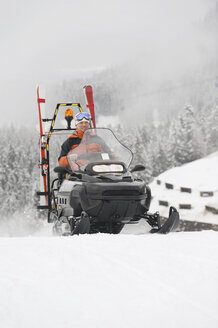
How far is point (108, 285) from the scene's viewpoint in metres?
3.17

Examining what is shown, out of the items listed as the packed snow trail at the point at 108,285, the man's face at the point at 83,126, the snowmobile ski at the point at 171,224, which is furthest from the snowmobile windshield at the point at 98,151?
the packed snow trail at the point at 108,285

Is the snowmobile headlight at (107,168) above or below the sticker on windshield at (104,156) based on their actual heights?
below

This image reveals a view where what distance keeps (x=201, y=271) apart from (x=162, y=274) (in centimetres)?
32

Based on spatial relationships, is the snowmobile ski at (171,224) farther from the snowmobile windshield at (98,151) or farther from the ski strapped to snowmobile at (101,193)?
the snowmobile windshield at (98,151)

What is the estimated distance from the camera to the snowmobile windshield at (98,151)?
7.09 meters

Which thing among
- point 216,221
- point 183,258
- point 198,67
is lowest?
point 216,221

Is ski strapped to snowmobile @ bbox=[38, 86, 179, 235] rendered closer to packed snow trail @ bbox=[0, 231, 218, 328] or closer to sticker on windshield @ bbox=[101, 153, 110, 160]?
sticker on windshield @ bbox=[101, 153, 110, 160]

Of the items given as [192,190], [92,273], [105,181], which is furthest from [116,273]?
[192,190]

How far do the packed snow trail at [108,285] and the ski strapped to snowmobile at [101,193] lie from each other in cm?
191

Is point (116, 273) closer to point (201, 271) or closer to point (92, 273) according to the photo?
point (92, 273)

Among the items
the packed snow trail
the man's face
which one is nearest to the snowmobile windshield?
the man's face

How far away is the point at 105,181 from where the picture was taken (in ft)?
20.9

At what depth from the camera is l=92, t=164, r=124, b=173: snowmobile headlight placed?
22.0 feet

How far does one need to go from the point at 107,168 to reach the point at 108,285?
367 cm
